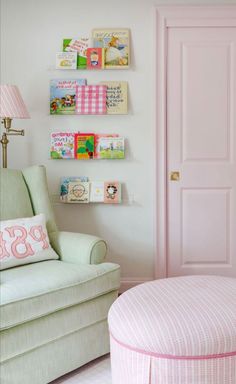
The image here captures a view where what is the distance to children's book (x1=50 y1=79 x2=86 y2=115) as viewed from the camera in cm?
325

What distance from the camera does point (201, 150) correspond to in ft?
10.8

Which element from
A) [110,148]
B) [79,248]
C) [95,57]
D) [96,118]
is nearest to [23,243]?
[79,248]

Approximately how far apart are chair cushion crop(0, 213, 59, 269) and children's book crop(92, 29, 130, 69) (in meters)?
1.34

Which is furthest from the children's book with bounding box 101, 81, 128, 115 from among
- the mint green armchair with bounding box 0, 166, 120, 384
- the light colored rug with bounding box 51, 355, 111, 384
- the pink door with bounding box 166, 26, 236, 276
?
the light colored rug with bounding box 51, 355, 111, 384

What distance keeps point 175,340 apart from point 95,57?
7.35 feet

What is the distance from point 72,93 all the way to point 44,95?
20 cm

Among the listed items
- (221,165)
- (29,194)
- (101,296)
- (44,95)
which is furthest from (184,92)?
(101,296)

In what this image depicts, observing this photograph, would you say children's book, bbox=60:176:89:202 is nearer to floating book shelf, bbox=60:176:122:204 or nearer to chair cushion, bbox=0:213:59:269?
floating book shelf, bbox=60:176:122:204

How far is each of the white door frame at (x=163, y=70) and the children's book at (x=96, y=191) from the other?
0.40 metres

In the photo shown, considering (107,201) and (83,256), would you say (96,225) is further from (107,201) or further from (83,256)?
(83,256)

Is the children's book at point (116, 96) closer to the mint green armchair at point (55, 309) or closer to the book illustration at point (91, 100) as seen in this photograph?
the book illustration at point (91, 100)

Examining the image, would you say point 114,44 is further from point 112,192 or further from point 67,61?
point 112,192

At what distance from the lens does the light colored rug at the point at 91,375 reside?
6.96ft

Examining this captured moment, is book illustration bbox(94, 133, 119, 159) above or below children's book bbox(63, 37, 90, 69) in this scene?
below
